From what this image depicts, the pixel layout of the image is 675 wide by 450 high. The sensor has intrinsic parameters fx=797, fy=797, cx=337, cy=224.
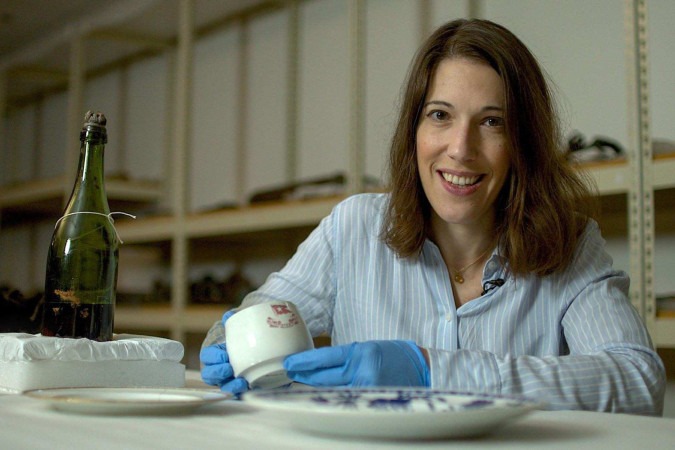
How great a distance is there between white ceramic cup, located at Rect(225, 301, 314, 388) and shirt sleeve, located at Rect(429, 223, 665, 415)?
0.46 ft

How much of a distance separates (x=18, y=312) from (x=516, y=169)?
0.72m

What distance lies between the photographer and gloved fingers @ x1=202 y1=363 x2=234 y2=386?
0.85 meters

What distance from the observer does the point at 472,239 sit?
121 cm

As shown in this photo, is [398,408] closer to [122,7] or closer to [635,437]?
[635,437]

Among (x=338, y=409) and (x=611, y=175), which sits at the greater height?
(x=611, y=175)

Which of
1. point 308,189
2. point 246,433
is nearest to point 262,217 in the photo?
point 308,189

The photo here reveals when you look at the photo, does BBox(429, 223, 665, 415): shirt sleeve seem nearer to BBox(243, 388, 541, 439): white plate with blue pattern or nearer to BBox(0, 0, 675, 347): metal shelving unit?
BBox(243, 388, 541, 439): white plate with blue pattern

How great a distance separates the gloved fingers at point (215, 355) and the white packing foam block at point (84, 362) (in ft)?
0.12

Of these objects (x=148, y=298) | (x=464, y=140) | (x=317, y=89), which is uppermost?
(x=317, y=89)

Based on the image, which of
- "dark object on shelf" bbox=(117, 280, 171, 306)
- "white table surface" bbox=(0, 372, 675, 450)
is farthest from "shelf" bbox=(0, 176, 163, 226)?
"white table surface" bbox=(0, 372, 675, 450)

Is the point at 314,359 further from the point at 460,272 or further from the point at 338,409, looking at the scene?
the point at 460,272

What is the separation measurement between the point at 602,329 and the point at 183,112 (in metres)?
2.29

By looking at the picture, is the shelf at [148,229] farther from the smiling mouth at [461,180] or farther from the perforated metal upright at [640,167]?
the smiling mouth at [461,180]

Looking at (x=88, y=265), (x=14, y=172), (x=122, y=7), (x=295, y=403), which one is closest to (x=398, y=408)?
(x=295, y=403)
